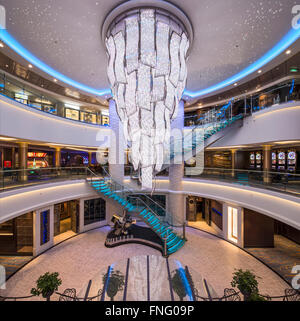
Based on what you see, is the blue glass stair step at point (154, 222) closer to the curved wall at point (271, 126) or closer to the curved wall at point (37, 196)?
the curved wall at point (37, 196)

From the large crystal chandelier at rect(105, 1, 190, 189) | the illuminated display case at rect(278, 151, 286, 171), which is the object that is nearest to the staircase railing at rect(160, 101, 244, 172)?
the large crystal chandelier at rect(105, 1, 190, 189)

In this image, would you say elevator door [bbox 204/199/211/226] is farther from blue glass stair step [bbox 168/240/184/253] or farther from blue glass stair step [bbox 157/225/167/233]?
blue glass stair step [bbox 157/225/167/233]

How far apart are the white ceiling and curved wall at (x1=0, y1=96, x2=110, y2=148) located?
2.47 meters

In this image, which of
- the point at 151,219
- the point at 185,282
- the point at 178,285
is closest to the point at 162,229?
the point at 151,219

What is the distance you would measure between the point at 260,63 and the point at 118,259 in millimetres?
11792

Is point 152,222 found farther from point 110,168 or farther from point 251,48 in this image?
point 251,48

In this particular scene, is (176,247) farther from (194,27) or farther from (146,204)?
(194,27)

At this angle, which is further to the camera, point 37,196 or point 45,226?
point 45,226

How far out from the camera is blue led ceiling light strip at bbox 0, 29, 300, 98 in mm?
6074

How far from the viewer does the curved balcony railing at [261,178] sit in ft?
20.5

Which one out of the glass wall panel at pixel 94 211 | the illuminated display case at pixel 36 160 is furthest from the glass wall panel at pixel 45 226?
the illuminated display case at pixel 36 160

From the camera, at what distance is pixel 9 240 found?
29.5 ft

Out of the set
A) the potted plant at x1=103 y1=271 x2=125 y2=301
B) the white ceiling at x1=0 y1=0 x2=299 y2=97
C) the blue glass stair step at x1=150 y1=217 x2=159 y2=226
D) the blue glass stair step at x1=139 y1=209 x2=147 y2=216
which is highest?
the white ceiling at x1=0 y1=0 x2=299 y2=97

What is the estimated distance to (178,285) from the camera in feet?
19.2
